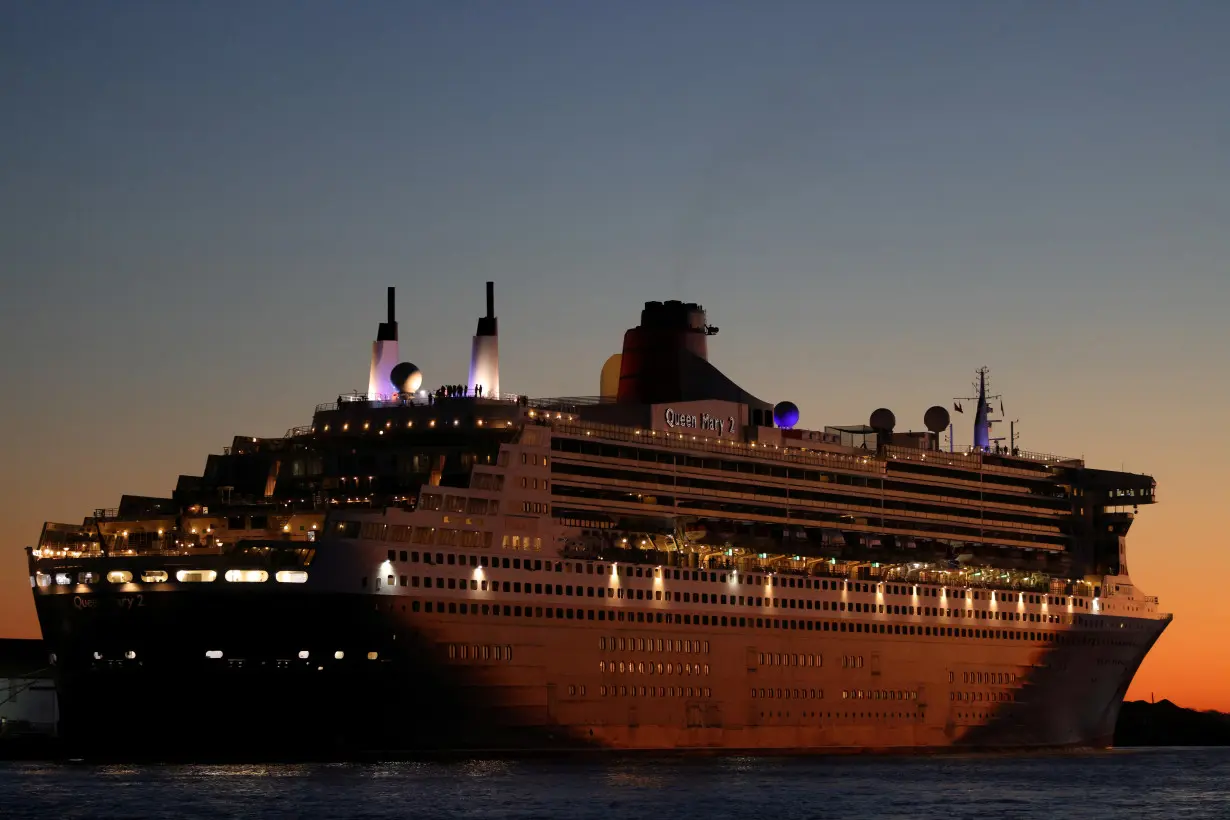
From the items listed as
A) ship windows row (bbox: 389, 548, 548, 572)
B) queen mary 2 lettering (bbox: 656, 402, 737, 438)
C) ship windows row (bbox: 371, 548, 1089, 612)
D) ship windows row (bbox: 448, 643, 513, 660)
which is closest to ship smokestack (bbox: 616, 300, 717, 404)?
queen mary 2 lettering (bbox: 656, 402, 737, 438)

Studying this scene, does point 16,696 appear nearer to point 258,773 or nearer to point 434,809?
point 258,773

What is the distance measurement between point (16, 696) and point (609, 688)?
35722 millimetres

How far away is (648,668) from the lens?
297 feet

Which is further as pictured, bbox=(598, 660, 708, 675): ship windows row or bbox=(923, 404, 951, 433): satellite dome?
bbox=(923, 404, 951, 433): satellite dome

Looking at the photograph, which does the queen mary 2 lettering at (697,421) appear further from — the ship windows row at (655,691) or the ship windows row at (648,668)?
the ship windows row at (655,691)

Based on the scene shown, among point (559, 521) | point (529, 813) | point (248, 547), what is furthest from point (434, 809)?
point (559, 521)

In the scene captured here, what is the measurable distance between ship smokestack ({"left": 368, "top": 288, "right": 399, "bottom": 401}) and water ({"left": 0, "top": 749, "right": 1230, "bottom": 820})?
17.5 metres

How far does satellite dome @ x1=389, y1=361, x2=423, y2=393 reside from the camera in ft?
308

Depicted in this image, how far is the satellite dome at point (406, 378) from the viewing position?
9375 cm

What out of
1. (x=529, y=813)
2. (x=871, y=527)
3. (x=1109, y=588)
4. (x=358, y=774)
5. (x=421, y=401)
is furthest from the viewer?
(x=1109, y=588)

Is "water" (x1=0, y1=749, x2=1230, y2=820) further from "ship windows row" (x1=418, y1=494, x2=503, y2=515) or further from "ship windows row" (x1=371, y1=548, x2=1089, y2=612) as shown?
"ship windows row" (x1=418, y1=494, x2=503, y2=515)

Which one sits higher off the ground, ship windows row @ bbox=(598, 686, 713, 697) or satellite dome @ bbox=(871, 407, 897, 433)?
satellite dome @ bbox=(871, 407, 897, 433)

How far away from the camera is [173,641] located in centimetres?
8106

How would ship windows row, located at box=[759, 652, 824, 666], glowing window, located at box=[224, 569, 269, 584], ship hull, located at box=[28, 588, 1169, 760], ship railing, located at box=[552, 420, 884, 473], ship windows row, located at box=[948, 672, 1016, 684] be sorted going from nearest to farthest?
glowing window, located at box=[224, 569, 269, 584] → ship hull, located at box=[28, 588, 1169, 760] → ship railing, located at box=[552, 420, 884, 473] → ship windows row, located at box=[759, 652, 824, 666] → ship windows row, located at box=[948, 672, 1016, 684]
